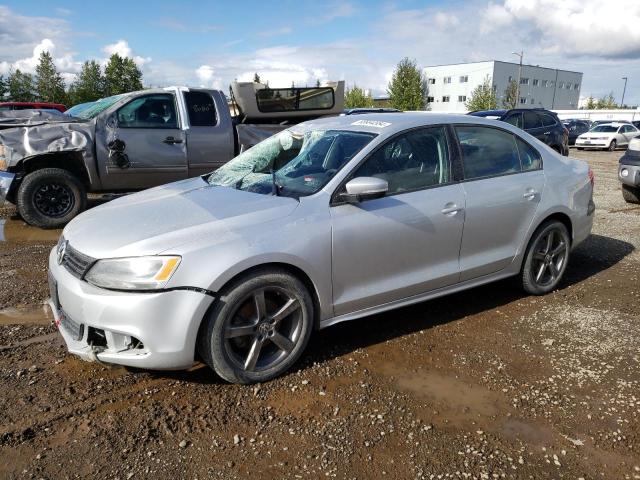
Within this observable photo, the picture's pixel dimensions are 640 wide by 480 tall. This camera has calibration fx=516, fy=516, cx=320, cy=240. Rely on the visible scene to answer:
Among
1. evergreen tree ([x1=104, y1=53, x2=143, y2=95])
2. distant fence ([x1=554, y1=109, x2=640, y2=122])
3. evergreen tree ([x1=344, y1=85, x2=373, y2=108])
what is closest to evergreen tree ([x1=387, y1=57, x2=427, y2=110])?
evergreen tree ([x1=344, y1=85, x2=373, y2=108])

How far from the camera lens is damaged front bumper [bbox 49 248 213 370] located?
2.79 m

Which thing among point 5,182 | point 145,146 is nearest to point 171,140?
point 145,146

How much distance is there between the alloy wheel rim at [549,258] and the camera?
15.1 feet

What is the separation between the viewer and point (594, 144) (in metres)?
24.5

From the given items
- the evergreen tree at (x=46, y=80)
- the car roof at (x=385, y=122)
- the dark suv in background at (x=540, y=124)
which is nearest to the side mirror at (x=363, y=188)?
the car roof at (x=385, y=122)

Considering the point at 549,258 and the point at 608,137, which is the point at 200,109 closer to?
the point at 549,258

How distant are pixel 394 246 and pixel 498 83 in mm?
80982

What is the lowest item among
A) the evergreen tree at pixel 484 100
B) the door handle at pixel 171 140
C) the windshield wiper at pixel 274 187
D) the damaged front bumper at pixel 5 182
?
the evergreen tree at pixel 484 100

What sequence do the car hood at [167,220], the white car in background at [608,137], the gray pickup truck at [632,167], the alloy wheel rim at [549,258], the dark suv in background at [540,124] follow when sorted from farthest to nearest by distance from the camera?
the white car in background at [608,137]
the dark suv in background at [540,124]
the gray pickup truck at [632,167]
the alloy wheel rim at [549,258]
the car hood at [167,220]

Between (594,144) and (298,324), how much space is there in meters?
25.5

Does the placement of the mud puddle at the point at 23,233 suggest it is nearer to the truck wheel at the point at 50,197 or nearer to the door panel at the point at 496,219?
the truck wheel at the point at 50,197

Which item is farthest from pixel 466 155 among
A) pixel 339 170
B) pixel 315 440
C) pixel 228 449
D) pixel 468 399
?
pixel 228 449

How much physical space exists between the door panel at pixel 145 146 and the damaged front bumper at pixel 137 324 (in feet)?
15.5

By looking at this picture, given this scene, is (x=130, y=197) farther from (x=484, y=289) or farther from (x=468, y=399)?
(x=484, y=289)
